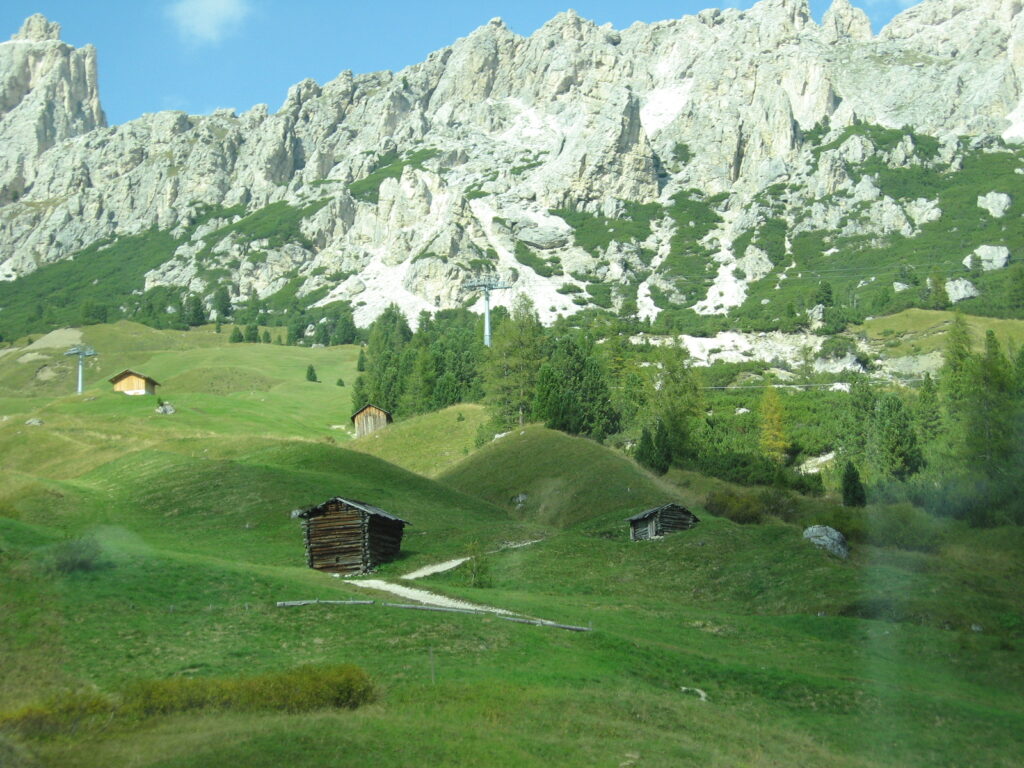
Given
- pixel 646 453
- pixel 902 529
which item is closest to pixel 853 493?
pixel 902 529

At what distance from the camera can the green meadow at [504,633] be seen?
763 inches

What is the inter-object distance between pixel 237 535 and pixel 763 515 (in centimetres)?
3393

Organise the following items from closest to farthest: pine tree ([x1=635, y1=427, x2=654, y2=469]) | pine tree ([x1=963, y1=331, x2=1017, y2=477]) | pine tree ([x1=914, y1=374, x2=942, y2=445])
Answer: pine tree ([x1=963, y1=331, x2=1017, y2=477]), pine tree ([x1=635, y1=427, x2=654, y2=469]), pine tree ([x1=914, y1=374, x2=942, y2=445])

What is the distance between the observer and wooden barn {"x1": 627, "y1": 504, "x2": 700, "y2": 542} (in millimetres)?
51062

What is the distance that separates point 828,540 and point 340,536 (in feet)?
83.3

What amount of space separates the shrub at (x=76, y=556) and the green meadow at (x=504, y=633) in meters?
0.10

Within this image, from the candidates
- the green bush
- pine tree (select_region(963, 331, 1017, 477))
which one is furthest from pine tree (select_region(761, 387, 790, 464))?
the green bush

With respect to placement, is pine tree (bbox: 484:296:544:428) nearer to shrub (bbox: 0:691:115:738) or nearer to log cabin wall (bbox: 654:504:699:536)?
log cabin wall (bbox: 654:504:699:536)

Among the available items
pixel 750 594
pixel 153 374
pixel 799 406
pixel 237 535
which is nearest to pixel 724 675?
pixel 750 594

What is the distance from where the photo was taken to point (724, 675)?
28.1 metres

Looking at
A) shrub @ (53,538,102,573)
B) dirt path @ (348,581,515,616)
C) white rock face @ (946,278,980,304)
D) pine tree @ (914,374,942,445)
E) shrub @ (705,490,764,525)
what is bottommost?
dirt path @ (348,581,515,616)

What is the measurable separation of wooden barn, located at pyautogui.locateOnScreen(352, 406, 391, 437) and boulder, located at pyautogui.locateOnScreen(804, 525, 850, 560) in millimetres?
68062

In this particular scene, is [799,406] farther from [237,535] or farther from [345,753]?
[345,753]

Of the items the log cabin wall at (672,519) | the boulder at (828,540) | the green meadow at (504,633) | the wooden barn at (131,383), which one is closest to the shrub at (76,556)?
the green meadow at (504,633)
